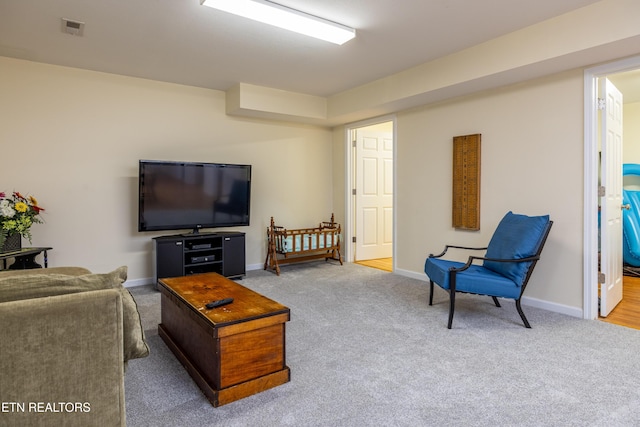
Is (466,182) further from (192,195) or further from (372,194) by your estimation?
(192,195)

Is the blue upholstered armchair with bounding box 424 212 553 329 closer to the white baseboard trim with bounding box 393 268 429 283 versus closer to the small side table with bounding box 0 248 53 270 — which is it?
the white baseboard trim with bounding box 393 268 429 283

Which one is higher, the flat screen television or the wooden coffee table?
the flat screen television

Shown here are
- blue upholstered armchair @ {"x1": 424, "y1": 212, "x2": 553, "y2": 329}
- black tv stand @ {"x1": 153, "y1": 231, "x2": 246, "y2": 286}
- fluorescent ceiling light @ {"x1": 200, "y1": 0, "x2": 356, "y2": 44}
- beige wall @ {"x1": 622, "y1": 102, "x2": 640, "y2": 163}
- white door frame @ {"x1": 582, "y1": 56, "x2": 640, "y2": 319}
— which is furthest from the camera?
beige wall @ {"x1": 622, "y1": 102, "x2": 640, "y2": 163}

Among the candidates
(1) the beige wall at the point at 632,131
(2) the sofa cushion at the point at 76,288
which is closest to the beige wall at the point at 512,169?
(1) the beige wall at the point at 632,131

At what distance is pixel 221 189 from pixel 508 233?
322cm

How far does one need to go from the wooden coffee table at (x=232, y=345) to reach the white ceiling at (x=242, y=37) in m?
2.14

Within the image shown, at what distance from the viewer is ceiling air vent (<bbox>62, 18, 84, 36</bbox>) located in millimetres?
2920

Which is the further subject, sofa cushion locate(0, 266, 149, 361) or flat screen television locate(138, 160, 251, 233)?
flat screen television locate(138, 160, 251, 233)

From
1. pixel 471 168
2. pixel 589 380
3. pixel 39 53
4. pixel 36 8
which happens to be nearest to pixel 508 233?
pixel 471 168

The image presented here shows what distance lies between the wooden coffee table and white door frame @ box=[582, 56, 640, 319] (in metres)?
2.71

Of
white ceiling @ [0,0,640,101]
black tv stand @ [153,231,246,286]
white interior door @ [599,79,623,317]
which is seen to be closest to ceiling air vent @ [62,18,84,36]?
white ceiling @ [0,0,640,101]

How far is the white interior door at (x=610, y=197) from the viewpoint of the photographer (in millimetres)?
3117

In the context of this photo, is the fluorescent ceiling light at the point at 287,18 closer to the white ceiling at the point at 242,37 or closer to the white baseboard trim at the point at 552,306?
the white ceiling at the point at 242,37

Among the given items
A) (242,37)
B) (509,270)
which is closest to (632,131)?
(509,270)
